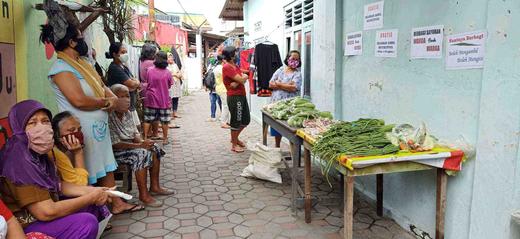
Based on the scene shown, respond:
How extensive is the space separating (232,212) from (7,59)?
7.88 ft

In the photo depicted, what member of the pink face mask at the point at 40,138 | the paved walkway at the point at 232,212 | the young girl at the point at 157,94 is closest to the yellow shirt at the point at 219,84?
the young girl at the point at 157,94

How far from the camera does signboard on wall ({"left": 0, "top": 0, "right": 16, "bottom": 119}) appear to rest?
280 cm

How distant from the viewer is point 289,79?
5879mm

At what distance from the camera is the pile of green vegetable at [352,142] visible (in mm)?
2783

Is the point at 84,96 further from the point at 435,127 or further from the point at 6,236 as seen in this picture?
the point at 435,127

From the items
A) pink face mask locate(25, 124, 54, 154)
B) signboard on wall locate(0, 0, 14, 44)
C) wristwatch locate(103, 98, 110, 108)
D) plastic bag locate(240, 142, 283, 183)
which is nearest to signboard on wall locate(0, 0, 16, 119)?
signboard on wall locate(0, 0, 14, 44)

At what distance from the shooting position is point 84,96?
3.07 metres

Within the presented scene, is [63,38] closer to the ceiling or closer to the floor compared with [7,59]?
closer to the ceiling

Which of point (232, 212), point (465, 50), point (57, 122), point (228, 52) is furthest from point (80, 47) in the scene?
point (228, 52)

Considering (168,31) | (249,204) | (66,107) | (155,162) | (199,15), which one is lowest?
(249,204)

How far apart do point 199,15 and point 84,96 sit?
31739mm

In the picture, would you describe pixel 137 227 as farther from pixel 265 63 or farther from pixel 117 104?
pixel 265 63

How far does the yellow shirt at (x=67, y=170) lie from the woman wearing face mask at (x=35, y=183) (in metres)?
0.20

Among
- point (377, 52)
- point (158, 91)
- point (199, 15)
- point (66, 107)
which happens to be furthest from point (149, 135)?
point (199, 15)
